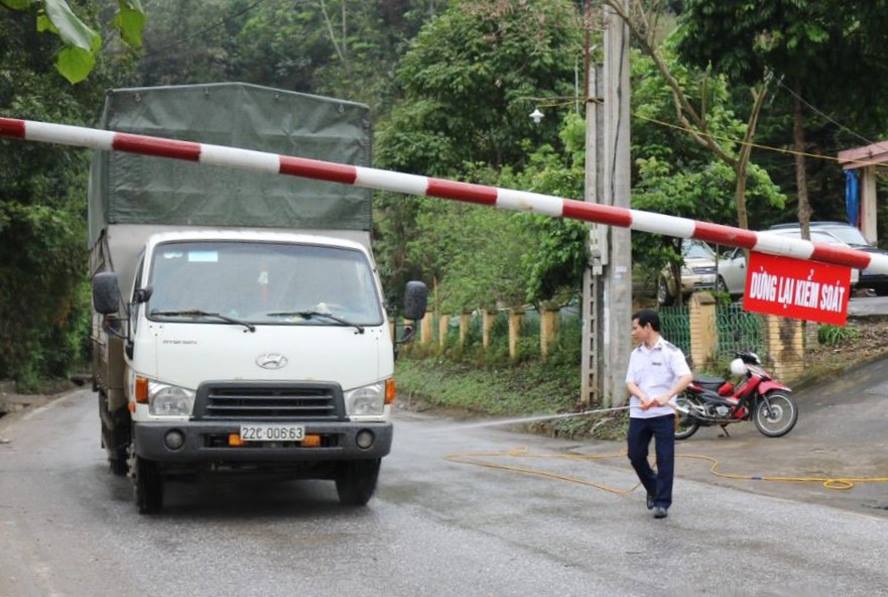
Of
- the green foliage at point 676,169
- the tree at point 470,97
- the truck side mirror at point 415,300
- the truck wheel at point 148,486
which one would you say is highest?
the tree at point 470,97

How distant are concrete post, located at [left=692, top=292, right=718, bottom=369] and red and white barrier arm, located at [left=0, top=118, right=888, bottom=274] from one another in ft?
39.9

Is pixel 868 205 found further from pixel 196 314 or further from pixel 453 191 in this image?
pixel 453 191

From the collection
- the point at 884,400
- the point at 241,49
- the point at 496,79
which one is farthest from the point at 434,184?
the point at 241,49

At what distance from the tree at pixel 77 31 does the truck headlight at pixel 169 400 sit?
17.8ft

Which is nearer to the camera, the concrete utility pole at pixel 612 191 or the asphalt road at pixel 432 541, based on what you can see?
the asphalt road at pixel 432 541

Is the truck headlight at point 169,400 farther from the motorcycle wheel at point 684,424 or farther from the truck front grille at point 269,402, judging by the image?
the motorcycle wheel at point 684,424

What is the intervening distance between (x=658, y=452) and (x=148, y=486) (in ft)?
13.5

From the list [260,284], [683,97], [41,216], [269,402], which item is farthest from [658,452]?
[41,216]

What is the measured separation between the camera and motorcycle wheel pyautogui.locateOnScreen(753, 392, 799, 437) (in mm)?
15430

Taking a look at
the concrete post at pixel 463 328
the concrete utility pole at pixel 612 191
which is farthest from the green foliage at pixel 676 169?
the concrete post at pixel 463 328

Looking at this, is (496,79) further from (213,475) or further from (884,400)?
(213,475)

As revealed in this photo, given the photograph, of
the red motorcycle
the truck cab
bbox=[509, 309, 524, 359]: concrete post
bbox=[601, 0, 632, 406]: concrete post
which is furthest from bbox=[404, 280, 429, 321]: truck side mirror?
bbox=[509, 309, 524, 359]: concrete post

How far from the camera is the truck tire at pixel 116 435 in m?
11.5

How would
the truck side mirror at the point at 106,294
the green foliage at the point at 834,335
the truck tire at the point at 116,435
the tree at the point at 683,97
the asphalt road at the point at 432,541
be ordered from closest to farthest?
1. the asphalt road at the point at 432,541
2. the truck side mirror at the point at 106,294
3. the truck tire at the point at 116,435
4. the tree at the point at 683,97
5. the green foliage at the point at 834,335
